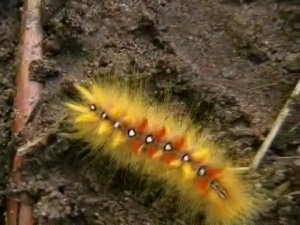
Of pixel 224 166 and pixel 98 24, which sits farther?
pixel 98 24

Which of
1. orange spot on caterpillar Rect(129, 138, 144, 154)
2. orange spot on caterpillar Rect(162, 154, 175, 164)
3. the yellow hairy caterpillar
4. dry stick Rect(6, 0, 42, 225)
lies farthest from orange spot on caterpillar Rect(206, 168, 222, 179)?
dry stick Rect(6, 0, 42, 225)

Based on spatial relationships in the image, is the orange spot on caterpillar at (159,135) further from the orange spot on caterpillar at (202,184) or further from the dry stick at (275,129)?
the dry stick at (275,129)

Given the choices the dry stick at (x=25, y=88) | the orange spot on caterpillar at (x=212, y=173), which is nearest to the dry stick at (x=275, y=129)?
the orange spot on caterpillar at (x=212, y=173)

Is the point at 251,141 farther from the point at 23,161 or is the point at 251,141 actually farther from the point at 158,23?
the point at 23,161

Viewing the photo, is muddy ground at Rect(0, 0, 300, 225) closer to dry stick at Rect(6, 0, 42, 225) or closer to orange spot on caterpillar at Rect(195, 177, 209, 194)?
dry stick at Rect(6, 0, 42, 225)

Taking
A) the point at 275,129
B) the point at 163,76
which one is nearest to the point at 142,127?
the point at 163,76

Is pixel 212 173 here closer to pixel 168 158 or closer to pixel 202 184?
pixel 202 184

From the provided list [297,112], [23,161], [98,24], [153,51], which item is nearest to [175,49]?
[153,51]
